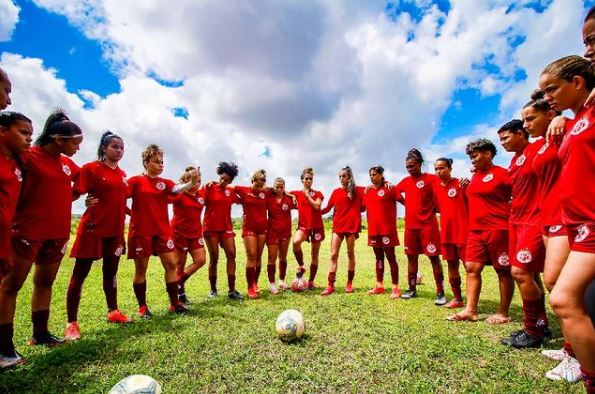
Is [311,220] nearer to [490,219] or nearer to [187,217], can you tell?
[187,217]

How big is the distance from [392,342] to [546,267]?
6.99 feet

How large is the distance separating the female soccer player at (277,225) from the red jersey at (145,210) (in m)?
3.06

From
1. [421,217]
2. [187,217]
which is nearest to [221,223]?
[187,217]

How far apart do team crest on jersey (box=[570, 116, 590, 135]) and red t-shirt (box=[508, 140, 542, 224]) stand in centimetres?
198

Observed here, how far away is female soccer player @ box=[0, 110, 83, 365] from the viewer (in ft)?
14.3

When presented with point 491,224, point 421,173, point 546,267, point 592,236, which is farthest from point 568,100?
point 421,173

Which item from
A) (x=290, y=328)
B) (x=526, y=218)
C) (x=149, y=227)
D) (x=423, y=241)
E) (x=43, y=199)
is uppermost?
(x=43, y=199)

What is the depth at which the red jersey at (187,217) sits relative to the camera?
8.12 metres

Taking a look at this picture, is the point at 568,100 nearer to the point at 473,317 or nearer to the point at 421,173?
the point at 473,317

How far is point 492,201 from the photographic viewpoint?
607cm

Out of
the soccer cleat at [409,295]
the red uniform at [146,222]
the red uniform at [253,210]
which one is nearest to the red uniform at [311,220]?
the red uniform at [253,210]

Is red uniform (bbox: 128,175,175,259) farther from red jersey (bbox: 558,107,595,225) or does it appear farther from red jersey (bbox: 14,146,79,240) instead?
red jersey (bbox: 558,107,595,225)

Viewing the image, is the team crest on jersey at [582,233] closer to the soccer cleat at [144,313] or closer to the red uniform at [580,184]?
the red uniform at [580,184]

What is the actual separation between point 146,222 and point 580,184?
6400mm
